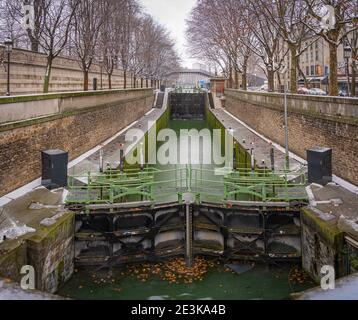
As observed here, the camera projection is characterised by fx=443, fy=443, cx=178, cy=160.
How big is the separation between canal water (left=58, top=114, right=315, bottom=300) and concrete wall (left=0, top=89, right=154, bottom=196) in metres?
4.29

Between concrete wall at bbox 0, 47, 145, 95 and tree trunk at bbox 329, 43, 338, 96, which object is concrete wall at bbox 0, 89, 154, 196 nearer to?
concrete wall at bbox 0, 47, 145, 95

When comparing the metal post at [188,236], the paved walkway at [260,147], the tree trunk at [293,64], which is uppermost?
the tree trunk at [293,64]

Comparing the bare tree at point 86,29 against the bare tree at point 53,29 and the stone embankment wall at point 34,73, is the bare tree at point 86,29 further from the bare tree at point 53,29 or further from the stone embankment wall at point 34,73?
the stone embankment wall at point 34,73

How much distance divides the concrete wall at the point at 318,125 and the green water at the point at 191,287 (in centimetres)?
496

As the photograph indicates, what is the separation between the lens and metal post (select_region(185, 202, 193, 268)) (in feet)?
43.3

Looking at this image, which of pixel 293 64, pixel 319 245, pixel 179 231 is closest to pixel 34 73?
pixel 293 64

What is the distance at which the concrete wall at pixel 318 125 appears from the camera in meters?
15.1

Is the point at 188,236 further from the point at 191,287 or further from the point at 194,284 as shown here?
the point at 191,287

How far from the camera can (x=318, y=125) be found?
18.5 metres

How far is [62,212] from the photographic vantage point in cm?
1238

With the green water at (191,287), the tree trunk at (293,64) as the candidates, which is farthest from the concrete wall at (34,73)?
the tree trunk at (293,64)

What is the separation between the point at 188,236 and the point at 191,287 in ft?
7.24
